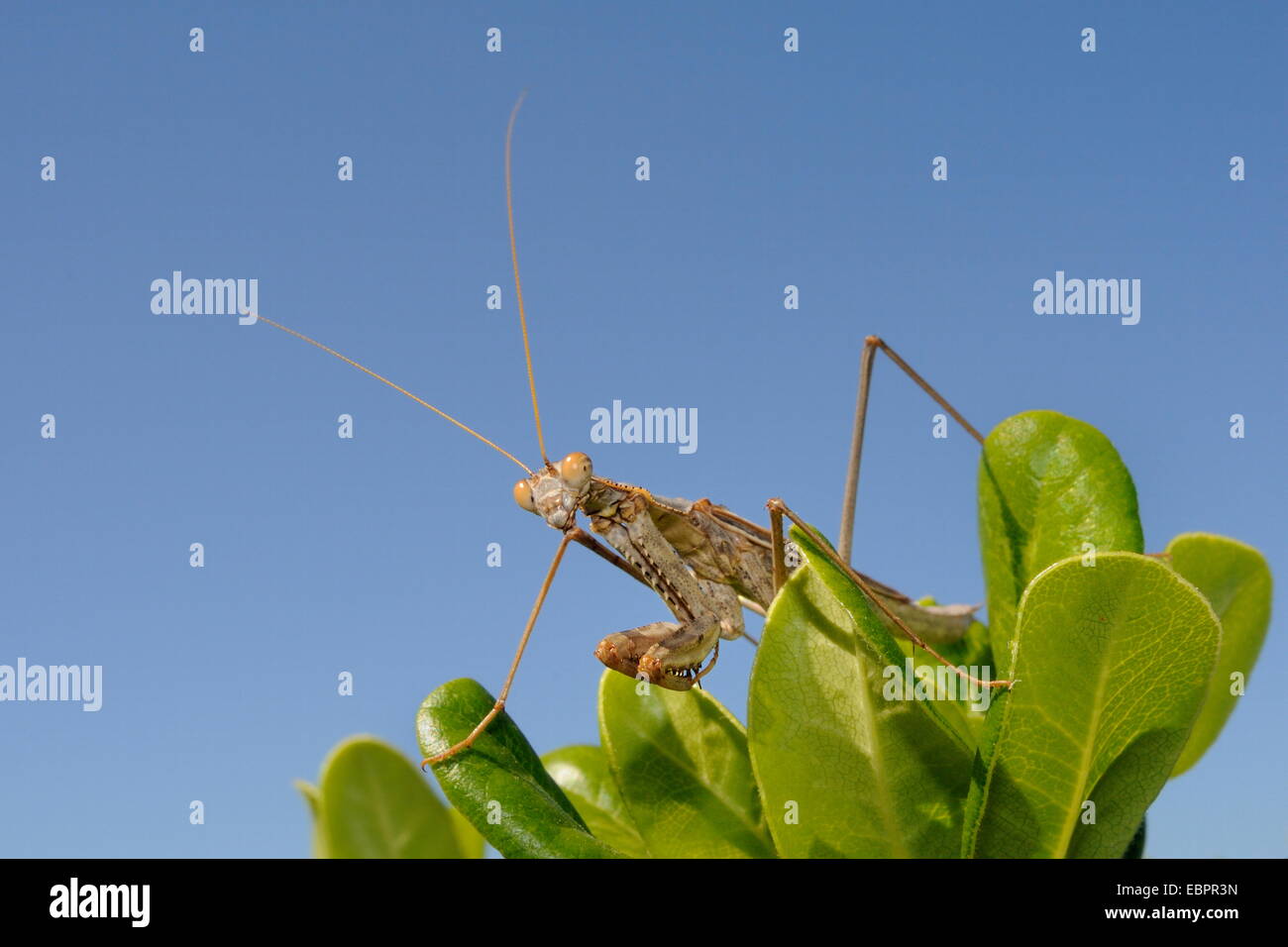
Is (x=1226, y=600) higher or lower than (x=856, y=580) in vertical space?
lower

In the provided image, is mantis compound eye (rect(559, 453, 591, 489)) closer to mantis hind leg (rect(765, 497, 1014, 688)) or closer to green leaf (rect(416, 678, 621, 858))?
mantis hind leg (rect(765, 497, 1014, 688))

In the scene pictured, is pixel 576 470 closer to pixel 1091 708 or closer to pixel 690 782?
pixel 690 782

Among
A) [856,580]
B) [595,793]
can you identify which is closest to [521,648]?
[595,793]

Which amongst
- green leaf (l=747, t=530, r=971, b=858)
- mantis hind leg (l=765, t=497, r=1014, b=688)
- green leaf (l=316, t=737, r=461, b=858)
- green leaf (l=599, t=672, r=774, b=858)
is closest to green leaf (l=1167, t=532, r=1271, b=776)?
mantis hind leg (l=765, t=497, r=1014, b=688)
